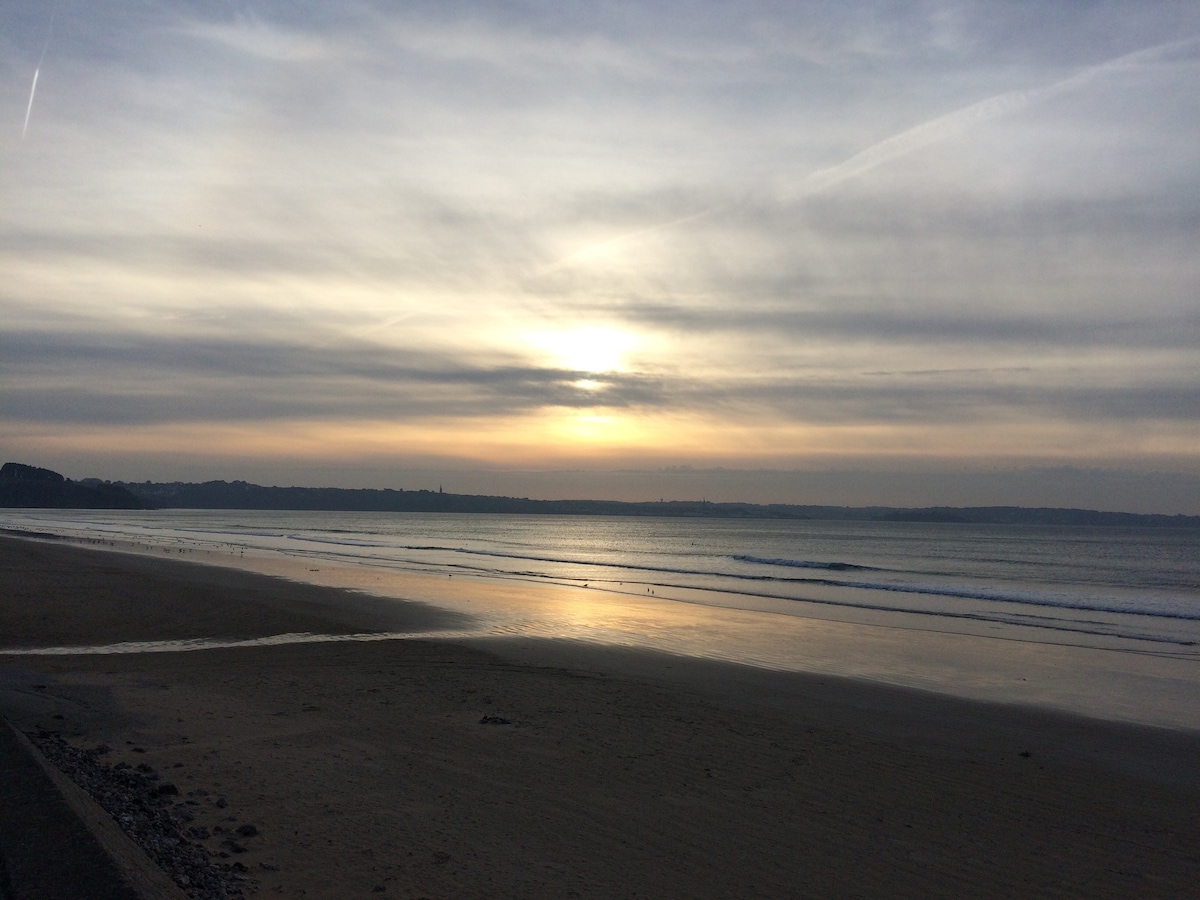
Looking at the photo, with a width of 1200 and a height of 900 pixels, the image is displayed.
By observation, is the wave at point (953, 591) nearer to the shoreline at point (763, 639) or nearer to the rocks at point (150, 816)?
the shoreline at point (763, 639)

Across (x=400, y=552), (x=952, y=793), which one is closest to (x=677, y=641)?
(x=952, y=793)

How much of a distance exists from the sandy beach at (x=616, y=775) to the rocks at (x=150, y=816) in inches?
8.3

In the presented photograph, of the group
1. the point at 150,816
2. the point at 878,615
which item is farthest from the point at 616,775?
the point at 878,615

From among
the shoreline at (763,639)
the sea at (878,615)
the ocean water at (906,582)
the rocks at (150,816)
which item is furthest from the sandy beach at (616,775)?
the ocean water at (906,582)

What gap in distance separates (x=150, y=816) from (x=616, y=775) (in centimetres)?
424

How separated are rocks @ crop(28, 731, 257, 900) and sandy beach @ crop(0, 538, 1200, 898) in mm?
211

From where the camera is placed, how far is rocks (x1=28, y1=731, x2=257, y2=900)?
528 centimetres

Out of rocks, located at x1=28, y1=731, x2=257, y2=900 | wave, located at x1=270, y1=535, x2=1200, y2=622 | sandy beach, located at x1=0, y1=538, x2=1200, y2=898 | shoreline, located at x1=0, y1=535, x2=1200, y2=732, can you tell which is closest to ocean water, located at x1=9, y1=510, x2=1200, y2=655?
wave, located at x1=270, y1=535, x2=1200, y2=622

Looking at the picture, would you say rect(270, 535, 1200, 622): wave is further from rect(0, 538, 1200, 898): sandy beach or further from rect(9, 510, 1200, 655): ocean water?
rect(0, 538, 1200, 898): sandy beach

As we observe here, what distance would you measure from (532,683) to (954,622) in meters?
17.0

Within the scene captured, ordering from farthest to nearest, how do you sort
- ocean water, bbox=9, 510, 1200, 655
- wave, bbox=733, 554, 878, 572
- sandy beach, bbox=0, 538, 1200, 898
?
1. wave, bbox=733, 554, 878, 572
2. ocean water, bbox=9, 510, 1200, 655
3. sandy beach, bbox=0, 538, 1200, 898

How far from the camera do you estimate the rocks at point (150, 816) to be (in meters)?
5.28

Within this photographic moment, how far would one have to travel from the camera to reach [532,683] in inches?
515

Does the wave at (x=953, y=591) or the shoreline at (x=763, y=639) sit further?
the wave at (x=953, y=591)
